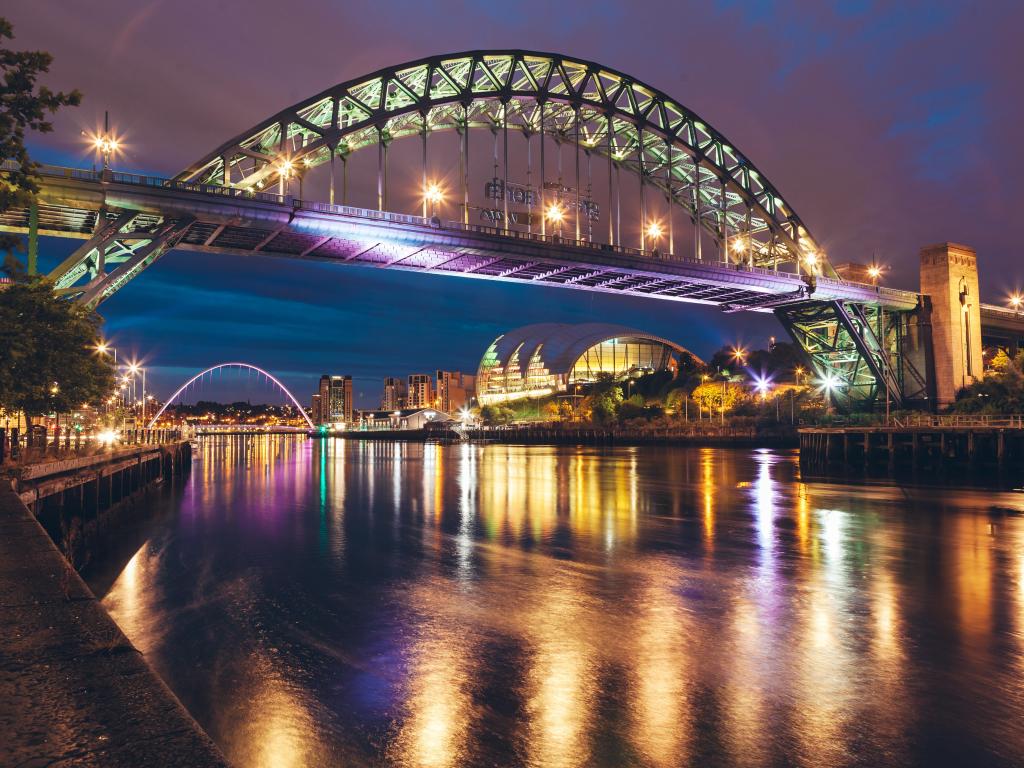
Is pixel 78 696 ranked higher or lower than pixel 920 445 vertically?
higher

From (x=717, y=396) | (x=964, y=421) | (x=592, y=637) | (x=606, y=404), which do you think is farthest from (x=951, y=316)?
(x=592, y=637)

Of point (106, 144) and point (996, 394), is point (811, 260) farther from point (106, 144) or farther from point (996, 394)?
point (106, 144)

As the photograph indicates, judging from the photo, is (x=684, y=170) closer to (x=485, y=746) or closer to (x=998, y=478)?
(x=998, y=478)

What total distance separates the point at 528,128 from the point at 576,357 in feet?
302

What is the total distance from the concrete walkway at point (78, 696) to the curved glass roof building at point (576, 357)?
447ft

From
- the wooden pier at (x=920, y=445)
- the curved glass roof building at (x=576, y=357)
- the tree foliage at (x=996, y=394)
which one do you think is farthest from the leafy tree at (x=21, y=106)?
the curved glass roof building at (x=576, y=357)

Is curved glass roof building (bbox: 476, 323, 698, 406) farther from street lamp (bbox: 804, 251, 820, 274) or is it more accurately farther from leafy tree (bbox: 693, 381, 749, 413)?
street lamp (bbox: 804, 251, 820, 274)

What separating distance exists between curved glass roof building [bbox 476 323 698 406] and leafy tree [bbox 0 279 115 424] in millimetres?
119694

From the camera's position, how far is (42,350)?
23547 mm

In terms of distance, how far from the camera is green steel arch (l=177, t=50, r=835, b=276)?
41062 millimetres

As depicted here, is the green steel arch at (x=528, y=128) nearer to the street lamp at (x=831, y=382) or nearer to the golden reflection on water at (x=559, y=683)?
the street lamp at (x=831, y=382)

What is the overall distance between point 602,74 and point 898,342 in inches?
1376

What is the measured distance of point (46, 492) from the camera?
63.6 feet

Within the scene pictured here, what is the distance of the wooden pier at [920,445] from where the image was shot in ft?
149
